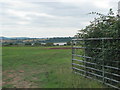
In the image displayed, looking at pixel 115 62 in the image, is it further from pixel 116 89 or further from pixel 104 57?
pixel 116 89

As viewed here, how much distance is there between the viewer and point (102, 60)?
541 cm

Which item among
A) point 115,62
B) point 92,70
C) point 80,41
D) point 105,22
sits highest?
point 105,22

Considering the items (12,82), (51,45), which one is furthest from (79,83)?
(51,45)

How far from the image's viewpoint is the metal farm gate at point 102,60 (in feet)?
16.3

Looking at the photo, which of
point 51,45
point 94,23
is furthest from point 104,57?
point 51,45

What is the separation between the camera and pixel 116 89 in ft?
16.1

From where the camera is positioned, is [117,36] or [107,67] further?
[107,67]

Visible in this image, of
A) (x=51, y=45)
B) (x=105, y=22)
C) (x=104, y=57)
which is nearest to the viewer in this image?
(x=104, y=57)

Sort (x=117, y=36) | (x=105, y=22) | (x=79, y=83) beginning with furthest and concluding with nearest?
A: (x=105, y=22), (x=79, y=83), (x=117, y=36)

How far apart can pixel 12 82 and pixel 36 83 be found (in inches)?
37.2

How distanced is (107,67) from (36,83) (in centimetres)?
240

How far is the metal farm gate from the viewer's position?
4.96m

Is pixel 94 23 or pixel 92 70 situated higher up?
pixel 94 23

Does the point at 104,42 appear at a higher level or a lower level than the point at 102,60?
higher
